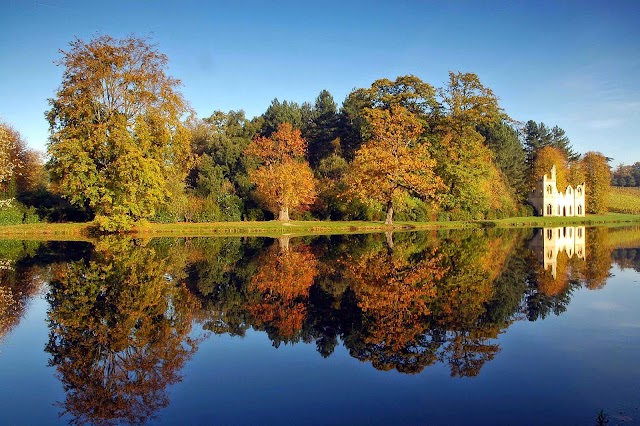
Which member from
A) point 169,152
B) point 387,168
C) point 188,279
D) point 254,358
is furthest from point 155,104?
point 254,358

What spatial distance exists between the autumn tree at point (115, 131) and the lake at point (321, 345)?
17.2 m

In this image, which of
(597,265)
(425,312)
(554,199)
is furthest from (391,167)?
(554,199)

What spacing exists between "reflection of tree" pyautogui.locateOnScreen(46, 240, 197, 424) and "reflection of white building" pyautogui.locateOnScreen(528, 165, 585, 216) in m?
69.2

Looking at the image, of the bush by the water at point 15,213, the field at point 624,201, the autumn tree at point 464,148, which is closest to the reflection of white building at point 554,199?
the field at point 624,201

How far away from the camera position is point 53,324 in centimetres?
1063

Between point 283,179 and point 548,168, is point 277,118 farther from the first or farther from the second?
point 548,168

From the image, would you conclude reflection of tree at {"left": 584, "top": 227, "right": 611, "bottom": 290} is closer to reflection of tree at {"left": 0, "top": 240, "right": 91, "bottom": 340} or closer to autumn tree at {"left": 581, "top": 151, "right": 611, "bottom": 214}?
reflection of tree at {"left": 0, "top": 240, "right": 91, "bottom": 340}

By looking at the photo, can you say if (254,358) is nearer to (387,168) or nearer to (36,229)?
(387,168)

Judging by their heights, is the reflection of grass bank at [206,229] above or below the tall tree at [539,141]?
below

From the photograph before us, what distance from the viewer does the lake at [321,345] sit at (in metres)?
6.43

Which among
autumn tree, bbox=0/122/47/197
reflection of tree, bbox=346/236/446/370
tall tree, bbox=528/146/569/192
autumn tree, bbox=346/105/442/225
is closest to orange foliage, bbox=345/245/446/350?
reflection of tree, bbox=346/236/446/370

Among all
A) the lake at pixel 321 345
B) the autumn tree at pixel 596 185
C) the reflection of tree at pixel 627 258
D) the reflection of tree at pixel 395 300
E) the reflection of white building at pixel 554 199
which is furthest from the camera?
the autumn tree at pixel 596 185

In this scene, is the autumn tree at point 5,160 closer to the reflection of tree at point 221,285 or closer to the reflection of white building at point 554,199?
the reflection of tree at point 221,285

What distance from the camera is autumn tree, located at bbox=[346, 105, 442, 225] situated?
40.0 m
